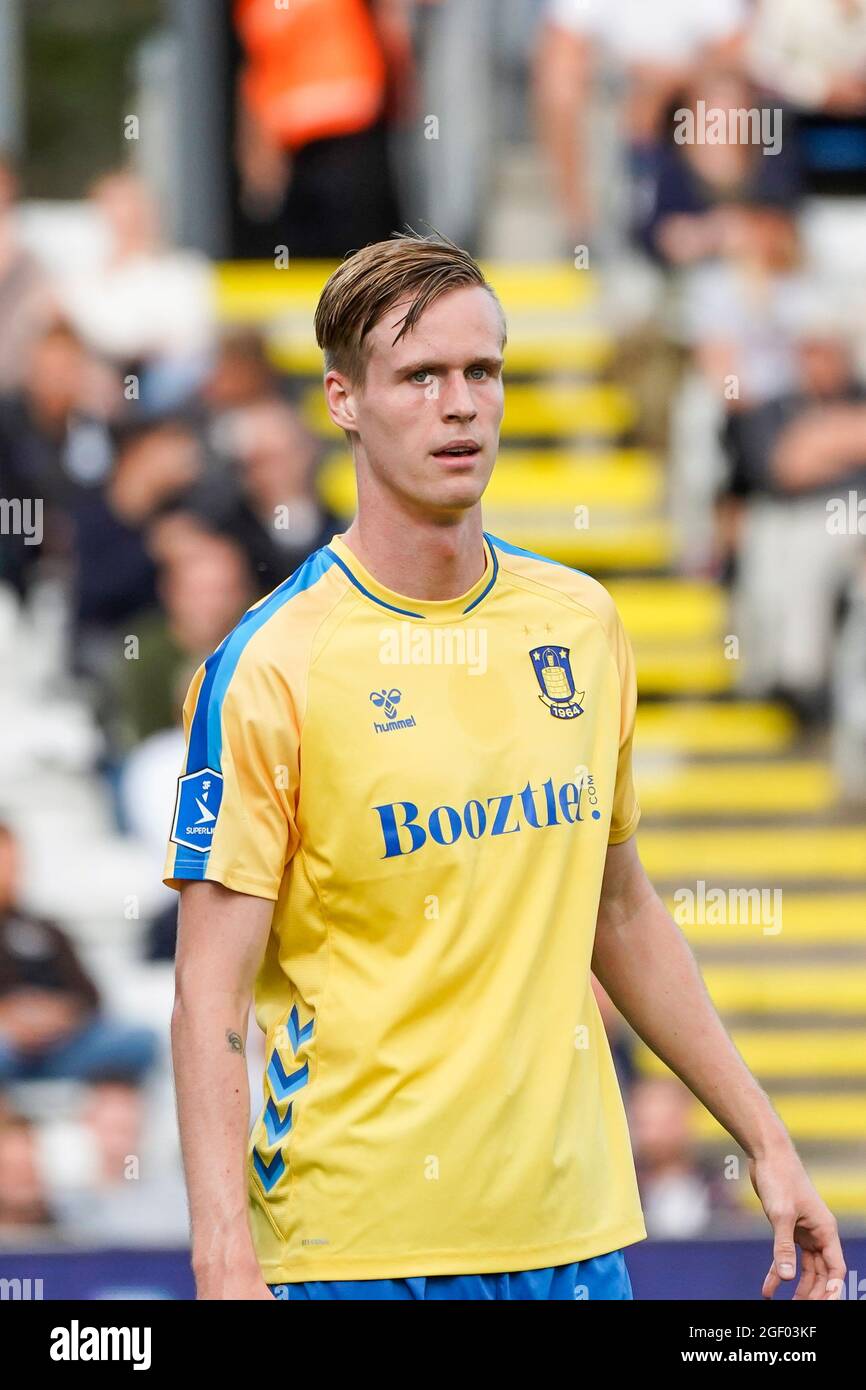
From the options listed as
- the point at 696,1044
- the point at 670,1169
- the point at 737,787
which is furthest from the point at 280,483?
the point at 696,1044

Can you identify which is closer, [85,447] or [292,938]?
[292,938]

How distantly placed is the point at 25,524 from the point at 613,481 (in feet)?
6.36

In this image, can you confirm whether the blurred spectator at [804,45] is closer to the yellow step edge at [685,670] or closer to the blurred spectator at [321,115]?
the blurred spectator at [321,115]

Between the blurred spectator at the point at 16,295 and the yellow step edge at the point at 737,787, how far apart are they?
229 cm

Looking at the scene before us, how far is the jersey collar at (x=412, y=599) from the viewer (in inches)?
96.1

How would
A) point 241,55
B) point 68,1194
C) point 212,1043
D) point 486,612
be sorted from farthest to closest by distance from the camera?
point 241,55, point 68,1194, point 486,612, point 212,1043

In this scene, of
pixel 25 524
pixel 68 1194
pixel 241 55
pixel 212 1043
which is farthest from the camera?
pixel 241 55

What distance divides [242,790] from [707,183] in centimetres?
471

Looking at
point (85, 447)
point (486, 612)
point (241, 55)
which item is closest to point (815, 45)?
point (241, 55)

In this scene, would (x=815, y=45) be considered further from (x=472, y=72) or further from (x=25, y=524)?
(x=25, y=524)

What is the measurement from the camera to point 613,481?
22.9 ft

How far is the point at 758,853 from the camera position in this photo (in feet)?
21.4

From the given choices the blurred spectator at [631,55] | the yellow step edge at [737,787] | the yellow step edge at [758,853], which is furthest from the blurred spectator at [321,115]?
the yellow step edge at [758,853]
